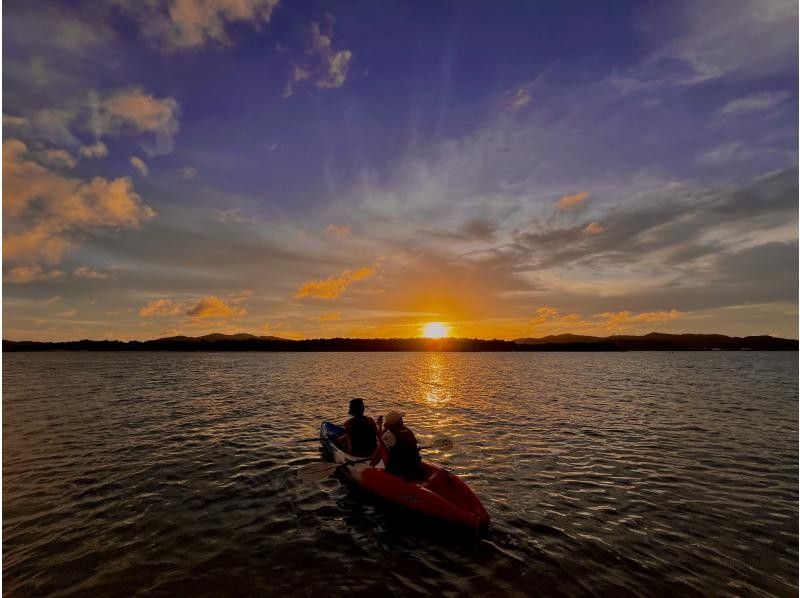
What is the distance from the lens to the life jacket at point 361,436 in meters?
14.3

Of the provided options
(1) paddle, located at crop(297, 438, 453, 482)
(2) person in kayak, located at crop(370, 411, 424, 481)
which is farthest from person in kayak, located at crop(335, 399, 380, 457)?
(2) person in kayak, located at crop(370, 411, 424, 481)

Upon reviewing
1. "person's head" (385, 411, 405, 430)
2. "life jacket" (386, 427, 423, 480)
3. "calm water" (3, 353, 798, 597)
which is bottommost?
"calm water" (3, 353, 798, 597)

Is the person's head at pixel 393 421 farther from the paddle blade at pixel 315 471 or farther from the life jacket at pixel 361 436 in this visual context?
the life jacket at pixel 361 436

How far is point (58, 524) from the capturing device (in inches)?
431

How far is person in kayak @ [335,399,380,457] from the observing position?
14289mm

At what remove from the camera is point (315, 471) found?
42.2ft

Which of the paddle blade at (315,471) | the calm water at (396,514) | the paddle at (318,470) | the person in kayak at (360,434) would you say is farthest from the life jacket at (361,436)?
the calm water at (396,514)

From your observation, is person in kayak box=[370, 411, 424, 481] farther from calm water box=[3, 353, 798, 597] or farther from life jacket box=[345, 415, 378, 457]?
life jacket box=[345, 415, 378, 457]

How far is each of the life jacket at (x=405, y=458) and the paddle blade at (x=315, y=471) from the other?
240 cm

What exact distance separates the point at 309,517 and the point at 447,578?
4.60m

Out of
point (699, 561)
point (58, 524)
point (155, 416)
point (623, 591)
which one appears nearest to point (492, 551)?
point (623, 591)

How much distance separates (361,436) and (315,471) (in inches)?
82.3

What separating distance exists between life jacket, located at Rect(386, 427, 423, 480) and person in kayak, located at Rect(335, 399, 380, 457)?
2814 millimetres

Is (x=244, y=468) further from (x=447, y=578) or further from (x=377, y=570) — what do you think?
(x=447, y=578)
